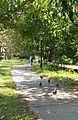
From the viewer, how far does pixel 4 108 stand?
9.02 meters

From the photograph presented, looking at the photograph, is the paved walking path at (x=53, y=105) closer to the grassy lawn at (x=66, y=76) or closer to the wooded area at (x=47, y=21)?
the wooded area at (x=47, y=21)

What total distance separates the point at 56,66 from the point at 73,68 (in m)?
5.81

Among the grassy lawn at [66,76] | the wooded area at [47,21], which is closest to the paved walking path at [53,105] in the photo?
the wooded area at [47,21]

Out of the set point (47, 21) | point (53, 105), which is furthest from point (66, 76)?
point (53, 105)

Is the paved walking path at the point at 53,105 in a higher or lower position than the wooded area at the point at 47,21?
lower

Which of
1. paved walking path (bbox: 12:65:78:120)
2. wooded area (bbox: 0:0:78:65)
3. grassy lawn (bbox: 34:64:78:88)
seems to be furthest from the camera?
grassy lawn (bbox: 34:64:78:88)

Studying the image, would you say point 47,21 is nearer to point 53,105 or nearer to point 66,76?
point 66,76

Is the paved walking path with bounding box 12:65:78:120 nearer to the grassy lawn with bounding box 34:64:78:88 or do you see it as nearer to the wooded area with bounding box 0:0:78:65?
the wooded area with bounding box 0:0:78:65

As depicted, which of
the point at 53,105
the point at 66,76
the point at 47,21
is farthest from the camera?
the point at 66,76

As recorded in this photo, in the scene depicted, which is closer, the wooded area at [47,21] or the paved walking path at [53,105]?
the wooded area at [47,21]

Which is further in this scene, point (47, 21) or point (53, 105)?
point (47, 21)

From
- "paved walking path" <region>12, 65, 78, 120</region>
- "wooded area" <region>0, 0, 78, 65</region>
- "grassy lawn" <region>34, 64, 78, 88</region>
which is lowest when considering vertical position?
"grassy lawn" <region>34, 64, 78, 88</region>

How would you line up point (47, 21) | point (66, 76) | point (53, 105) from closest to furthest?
1. point (53, 105)
2. point (47, 21)
3. point (66, 76)

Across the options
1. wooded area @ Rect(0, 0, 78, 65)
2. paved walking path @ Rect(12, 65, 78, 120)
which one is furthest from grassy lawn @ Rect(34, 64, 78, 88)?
paved walking path @ Rect(12, 65, 78, 120)
